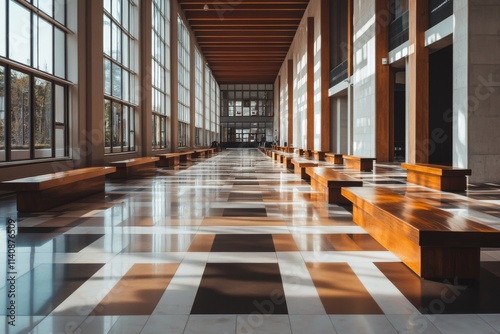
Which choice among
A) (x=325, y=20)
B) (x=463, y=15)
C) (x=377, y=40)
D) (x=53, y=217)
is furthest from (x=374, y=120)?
(x=53, y=217)

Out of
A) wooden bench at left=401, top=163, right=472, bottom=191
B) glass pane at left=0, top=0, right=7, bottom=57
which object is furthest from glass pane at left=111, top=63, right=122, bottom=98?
wooden bench at left=401, top=163, right=472, bottom=191

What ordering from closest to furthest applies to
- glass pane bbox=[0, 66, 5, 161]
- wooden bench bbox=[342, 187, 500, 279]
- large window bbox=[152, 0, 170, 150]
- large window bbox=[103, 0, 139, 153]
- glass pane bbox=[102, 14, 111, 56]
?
wooden bench bbox=[342, 187, 500, 279]
glass pane bbox=[0, 66, 5, 161]
glass pane bbox=[102, 14, 111, 56]
large window bbox=[103, 0, 139, 153]
large window bbox=[152, 0, 170, 150]

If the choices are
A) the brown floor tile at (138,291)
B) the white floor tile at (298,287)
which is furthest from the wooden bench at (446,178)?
the brown floor tile at (138,291)

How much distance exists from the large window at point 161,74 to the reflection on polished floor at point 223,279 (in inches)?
641

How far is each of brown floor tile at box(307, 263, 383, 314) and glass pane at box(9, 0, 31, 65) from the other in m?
8.11

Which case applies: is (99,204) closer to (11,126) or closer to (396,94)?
(11,126)

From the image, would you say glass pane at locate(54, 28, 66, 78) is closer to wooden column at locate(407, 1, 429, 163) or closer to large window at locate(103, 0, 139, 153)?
large window at locate(103, 0, 139, 153)

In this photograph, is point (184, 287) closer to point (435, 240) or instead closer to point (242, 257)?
point (242, 257)

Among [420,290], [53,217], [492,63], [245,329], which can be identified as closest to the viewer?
[245,329]

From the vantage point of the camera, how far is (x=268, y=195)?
9742 millimetres

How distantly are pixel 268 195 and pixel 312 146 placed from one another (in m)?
22.6

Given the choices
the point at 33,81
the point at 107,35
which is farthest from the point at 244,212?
the point at 107,35

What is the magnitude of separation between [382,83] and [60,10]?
12.1 m

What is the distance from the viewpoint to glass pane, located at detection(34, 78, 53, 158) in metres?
11.0
